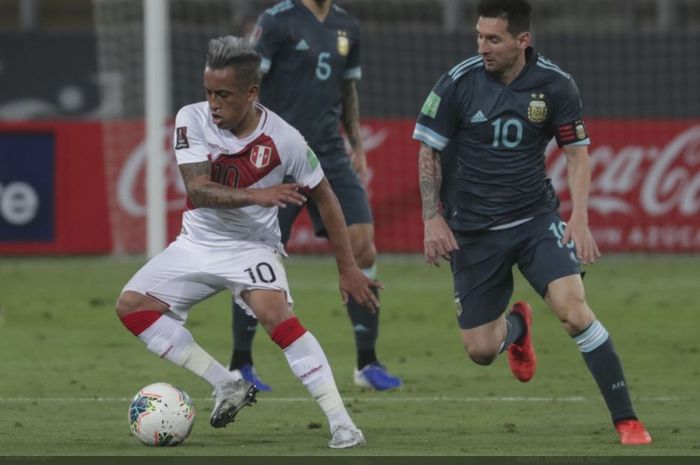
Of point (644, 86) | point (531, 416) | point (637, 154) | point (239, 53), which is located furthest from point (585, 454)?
point (644, 86)

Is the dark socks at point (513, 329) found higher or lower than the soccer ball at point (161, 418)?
lower

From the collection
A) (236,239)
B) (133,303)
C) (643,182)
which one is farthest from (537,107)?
(643,182)

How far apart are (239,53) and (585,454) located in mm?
2371

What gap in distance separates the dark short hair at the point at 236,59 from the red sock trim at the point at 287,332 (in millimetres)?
1099

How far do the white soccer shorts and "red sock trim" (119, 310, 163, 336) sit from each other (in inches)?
3.2

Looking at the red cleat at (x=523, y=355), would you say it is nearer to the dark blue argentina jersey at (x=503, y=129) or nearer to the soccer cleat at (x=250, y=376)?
the dark blue argentina jersey at (x=503, y=129)

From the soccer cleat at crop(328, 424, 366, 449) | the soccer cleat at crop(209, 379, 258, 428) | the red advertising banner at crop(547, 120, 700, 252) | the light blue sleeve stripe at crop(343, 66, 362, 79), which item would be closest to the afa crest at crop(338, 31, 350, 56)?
the light blue sleeve stripe at crop(343, 66, 362, 79)

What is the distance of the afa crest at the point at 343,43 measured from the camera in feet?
31.2

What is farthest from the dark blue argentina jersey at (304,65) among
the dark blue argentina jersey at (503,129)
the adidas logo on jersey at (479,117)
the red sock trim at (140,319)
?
the red sock trim at (140,319)

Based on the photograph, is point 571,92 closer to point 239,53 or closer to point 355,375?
point 239,53

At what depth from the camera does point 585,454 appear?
677cm

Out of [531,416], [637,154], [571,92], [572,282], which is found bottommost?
[637,154]

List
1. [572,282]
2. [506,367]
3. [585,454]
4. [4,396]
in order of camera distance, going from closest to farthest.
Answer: [585,454], [572,282], [4,396], [506,367]

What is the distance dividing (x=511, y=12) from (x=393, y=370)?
3.39 m
